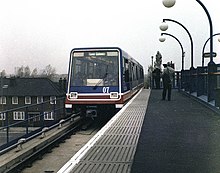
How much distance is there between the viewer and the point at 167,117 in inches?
401

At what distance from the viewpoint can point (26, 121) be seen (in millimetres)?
10367

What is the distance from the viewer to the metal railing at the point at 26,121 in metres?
8.85

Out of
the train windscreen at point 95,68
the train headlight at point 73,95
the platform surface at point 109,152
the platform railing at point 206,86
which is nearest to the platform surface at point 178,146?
the platform surface at point 109,152

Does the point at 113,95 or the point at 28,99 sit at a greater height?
the point at 28,99

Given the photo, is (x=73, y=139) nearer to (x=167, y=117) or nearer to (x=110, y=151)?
(x=167, y=117)

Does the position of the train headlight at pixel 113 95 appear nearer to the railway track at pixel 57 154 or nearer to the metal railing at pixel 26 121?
the railway track at pixel 57 154

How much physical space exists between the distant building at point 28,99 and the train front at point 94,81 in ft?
7.54

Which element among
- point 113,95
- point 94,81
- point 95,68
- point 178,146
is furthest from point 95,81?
point 178,146

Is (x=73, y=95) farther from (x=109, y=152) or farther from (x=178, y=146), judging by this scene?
(x=109, y=152)

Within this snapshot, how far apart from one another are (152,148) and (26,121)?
5314 mm

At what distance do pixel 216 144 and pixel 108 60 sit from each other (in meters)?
9.97

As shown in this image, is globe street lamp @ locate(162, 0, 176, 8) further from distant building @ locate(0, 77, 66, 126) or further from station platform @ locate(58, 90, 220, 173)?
station platform @ locate(58, 90, 220, 173)

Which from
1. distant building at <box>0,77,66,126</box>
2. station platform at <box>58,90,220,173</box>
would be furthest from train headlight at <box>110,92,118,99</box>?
station platform at <box>58,90,220,173</box>

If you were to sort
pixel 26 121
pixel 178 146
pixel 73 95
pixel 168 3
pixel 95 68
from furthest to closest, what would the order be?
pixel 95 68 < pixel 73 95 < pixel 168 3 < pixel 26 121 < pixel 178 146
